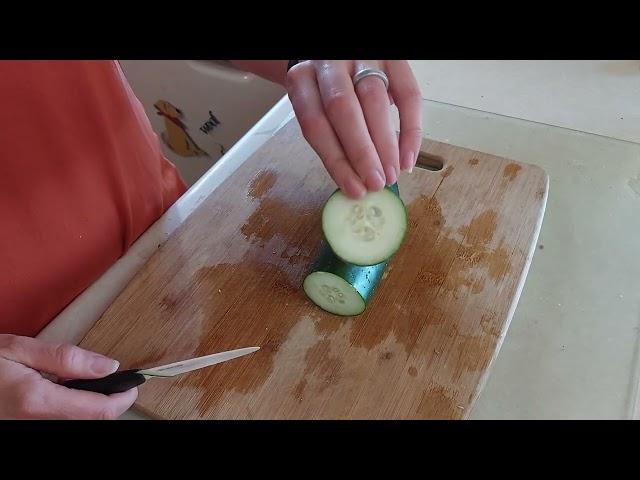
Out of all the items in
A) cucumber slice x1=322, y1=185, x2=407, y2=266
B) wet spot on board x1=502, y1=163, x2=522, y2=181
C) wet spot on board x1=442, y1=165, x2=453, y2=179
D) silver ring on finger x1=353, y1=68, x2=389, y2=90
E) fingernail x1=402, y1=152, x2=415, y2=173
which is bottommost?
wet spot on board x1=502, y1=163, x2=522, y2=181

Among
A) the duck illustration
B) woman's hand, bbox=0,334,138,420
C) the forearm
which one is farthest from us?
the duck illustration

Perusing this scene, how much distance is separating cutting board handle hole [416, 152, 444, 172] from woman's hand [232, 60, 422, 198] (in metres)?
0.28

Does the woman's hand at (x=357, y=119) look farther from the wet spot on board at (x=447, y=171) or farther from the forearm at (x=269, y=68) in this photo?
the wet spot on board at (x=447, y=171)

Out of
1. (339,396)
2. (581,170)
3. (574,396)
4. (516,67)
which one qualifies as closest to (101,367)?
(339,396)

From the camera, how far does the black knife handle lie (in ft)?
2.64

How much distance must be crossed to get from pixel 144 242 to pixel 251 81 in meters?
0.70

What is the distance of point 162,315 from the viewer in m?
1.02

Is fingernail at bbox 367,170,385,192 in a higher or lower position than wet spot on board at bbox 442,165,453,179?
higher

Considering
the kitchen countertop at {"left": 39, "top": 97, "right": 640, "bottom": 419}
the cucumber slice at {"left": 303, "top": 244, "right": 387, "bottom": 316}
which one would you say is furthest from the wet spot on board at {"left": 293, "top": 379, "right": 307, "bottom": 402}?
the kitchen countertop at {"left": 39, "top": 97, "right": 640, "bottom": 419}

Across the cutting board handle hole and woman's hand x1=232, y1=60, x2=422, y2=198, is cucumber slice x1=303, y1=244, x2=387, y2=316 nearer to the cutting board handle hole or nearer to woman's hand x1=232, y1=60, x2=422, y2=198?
woman's hand x1=232, y1=60, x2=422, y2=198

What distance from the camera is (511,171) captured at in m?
1.21

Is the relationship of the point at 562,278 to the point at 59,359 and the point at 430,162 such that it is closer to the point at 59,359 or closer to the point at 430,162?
the point at 430,162

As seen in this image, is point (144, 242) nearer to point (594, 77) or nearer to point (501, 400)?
point (501, 400)

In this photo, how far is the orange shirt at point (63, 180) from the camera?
91 centimetres
